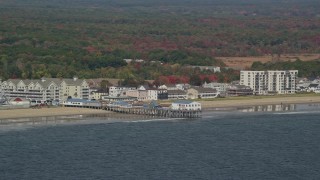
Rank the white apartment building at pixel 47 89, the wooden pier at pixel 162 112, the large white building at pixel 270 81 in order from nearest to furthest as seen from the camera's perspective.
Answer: the wooden pier at pixel 162 112 → the white apartment building at pixel 47 89 → the large white building at pixel 270 81

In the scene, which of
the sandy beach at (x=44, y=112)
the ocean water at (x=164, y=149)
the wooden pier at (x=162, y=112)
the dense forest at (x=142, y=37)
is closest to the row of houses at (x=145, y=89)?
the dense forest at (x=142, y=37)

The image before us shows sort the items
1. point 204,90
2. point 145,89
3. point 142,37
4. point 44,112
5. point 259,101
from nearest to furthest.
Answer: point 44,112, point 259,101, point 145,89, point 204,90, point 142,37

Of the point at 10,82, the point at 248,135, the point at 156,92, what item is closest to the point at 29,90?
the point at 10,82

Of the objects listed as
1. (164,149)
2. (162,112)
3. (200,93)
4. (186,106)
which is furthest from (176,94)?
(164,149)

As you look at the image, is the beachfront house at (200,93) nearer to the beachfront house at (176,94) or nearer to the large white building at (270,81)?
the beachfront house at (176,94)

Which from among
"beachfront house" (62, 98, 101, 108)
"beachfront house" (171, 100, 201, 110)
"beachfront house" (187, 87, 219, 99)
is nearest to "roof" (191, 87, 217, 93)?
"beachfront house" (187, 87, 219, 99)

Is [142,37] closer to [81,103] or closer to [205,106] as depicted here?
[205,106]
